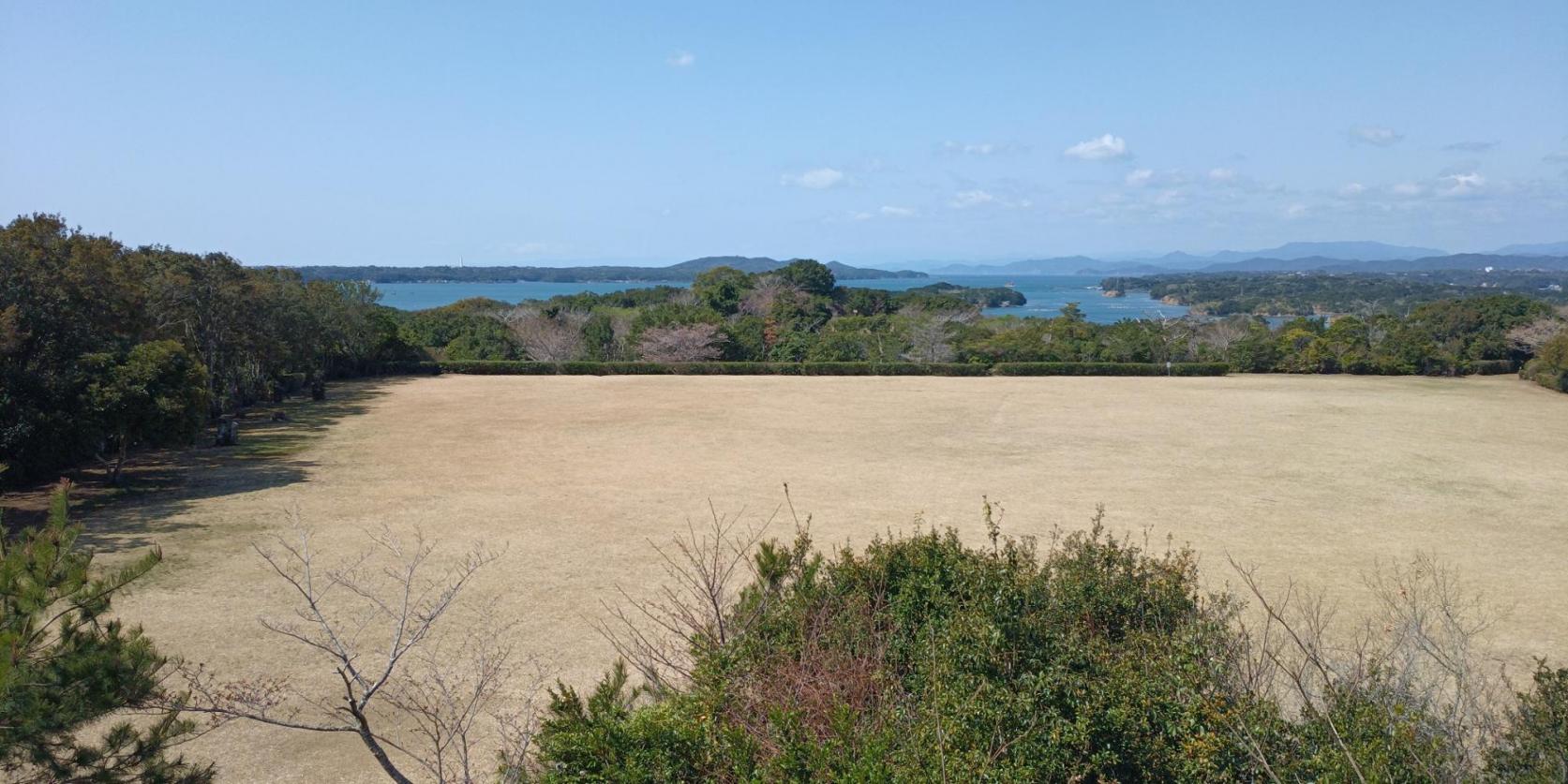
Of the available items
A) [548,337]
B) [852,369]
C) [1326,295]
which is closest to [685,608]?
[852,369]

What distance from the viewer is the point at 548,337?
3819 cm

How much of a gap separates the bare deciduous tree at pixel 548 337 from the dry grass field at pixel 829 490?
1014 centimetres

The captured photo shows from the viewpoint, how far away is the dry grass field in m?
9.95

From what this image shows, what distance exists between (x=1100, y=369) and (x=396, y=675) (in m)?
32.0

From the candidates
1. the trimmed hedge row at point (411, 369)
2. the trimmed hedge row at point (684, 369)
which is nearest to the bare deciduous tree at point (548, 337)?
the trimmed hedge row at point (684, 369)

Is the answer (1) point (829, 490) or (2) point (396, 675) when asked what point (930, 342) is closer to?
(1) point (829, 490)

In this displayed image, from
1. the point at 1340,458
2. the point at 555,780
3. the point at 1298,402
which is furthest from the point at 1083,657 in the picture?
the point at 1298,402

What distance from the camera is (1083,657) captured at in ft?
18.7

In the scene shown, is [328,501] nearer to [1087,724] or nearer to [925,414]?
[1087,724]

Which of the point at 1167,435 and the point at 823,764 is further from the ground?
the point at 823,764

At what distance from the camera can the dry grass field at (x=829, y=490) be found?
392 inches

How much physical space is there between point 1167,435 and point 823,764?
19221 millimetres

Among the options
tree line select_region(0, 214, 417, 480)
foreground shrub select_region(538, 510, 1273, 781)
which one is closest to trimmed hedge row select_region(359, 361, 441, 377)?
tree line select_region(0, 214, 417, 480)

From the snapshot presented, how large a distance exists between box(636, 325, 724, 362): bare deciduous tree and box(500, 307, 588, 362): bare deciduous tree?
313cm
